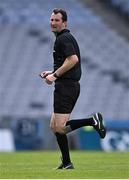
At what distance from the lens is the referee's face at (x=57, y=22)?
395 inches

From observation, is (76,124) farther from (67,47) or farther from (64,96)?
(67,47)

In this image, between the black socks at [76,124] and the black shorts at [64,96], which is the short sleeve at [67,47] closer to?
the black shorts at [64,96]

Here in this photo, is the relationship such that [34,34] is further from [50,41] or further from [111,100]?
[111,100]

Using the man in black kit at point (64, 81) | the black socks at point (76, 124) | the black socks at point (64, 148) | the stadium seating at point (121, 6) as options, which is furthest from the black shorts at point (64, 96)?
the stadium seating at point (121, 6)

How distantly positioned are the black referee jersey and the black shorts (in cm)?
9

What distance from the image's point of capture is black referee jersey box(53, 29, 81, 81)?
32.7ft

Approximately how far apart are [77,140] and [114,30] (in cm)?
916

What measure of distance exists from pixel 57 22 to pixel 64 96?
101cm

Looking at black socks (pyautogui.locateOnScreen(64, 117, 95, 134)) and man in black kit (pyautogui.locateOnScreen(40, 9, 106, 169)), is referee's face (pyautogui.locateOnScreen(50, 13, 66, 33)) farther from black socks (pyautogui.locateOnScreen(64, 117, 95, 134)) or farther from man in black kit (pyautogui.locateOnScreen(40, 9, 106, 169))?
black socks (pyautogui.locateOnScreen(64, 117, 95, 134))

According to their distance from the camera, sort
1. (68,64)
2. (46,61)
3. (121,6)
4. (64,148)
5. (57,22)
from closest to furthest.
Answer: (68,64) < (57,22) < (64,148) < (46,61) < (121,6)

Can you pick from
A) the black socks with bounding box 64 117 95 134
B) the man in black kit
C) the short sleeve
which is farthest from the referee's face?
the black socks with bounding box 64 117 95 134

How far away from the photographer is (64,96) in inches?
398

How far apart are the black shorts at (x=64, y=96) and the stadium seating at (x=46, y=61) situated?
51.4 ft

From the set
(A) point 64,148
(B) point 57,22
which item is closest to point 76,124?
(A) point 64,148
